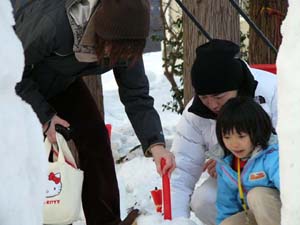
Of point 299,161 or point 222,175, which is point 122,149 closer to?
point 222,175

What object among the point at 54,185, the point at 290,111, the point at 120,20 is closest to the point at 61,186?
the point at 54,185

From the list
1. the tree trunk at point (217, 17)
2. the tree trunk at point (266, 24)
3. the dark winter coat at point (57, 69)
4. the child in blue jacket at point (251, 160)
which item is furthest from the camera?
Result: the tree trunk at point (266, 24)

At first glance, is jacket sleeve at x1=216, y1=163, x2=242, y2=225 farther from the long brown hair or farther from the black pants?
the black pants

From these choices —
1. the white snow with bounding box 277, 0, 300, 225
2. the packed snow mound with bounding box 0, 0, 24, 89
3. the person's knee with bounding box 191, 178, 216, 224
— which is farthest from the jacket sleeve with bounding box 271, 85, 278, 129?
the packed snow mound with bounding box 0, 0, 24, 89

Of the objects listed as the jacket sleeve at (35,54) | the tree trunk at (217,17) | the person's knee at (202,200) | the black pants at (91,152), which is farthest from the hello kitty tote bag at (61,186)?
the tree trunk at (217,17)

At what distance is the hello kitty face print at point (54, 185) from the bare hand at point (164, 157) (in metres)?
0.44

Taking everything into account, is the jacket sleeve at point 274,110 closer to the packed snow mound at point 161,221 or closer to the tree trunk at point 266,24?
the packed snow mound at point 161,221

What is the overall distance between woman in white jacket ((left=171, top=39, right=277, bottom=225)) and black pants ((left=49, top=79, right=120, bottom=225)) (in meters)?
0.43

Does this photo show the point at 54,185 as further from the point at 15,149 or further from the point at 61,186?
the point at 15,149

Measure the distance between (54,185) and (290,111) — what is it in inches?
72.1

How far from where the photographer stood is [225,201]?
9.37 feet

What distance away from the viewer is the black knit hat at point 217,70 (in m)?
2.87

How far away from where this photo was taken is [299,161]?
1.28 metres

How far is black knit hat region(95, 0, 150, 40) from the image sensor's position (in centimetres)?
267
